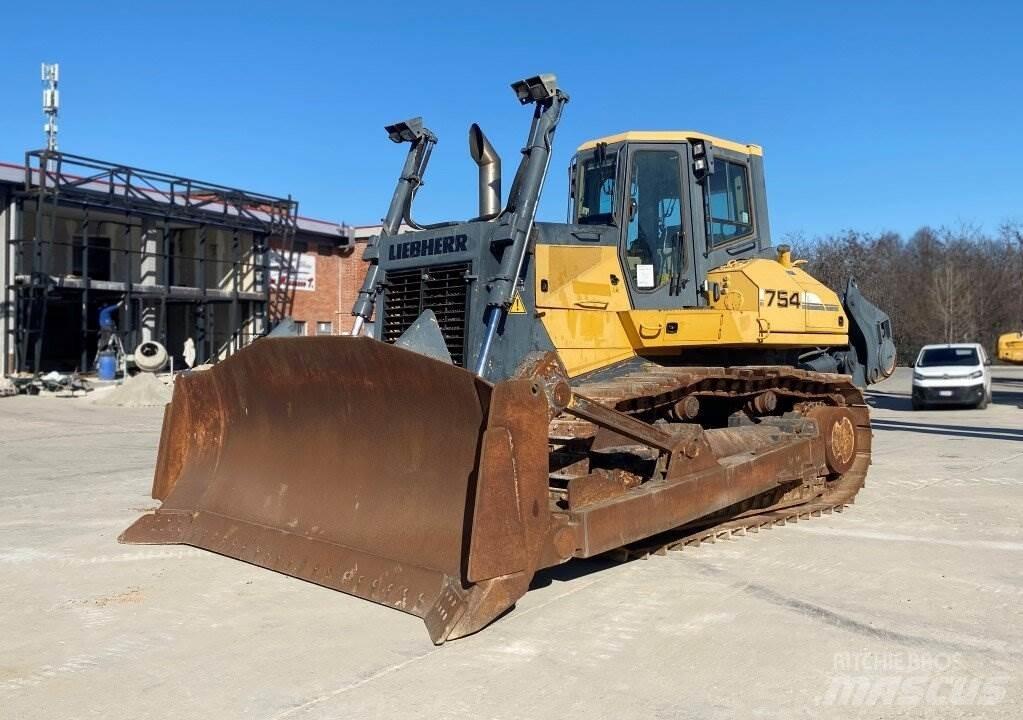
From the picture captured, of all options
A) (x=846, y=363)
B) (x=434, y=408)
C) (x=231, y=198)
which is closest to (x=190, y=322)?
(x=231, y=198)

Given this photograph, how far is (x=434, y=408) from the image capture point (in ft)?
16.2

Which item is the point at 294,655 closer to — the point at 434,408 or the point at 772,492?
the point at 434,408

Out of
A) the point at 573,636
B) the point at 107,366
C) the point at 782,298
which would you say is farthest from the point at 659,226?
the point at 107,366

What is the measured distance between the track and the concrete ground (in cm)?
23

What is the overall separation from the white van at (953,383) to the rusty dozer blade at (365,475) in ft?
58.2

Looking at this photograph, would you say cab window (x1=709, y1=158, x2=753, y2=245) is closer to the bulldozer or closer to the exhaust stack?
the bulldozer

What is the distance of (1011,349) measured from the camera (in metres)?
26.9

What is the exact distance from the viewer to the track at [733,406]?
20.6 feet

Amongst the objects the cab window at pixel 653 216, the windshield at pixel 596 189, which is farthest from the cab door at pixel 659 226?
the windshield at pixel 596 189

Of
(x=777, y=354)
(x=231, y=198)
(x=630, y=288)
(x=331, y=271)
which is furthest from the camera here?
(x=331, y=271)

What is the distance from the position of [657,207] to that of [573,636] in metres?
3.88

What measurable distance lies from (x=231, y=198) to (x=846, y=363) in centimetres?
2415

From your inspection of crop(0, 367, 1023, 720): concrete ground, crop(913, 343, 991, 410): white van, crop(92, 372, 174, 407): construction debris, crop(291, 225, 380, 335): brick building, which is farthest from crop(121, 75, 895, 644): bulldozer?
crop(291, 225, 380, 335): brick building

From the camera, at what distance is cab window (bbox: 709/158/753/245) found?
7.70m
